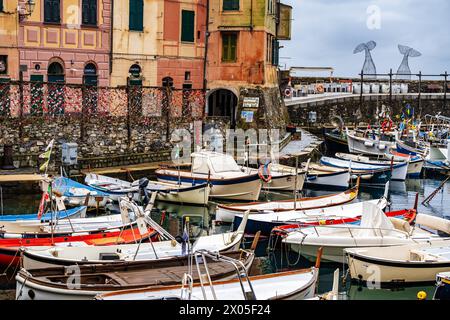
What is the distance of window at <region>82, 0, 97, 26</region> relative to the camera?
117ft

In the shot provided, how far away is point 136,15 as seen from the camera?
124ft

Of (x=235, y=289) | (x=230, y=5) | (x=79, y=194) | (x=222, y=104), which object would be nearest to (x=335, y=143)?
(x=222, y=104)

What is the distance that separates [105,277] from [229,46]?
25136 millimetres

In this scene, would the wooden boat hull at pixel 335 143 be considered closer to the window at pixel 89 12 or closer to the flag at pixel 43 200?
the window at pixel 89 12

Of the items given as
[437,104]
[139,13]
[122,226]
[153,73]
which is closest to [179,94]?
[153,73]

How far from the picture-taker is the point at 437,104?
7119 centimetres

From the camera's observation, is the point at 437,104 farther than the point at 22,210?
Yes

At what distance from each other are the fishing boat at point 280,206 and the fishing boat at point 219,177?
11.0 ft

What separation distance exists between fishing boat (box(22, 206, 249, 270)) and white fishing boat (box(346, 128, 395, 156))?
29123 millimetres

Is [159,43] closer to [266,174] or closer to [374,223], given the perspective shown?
[266,174]

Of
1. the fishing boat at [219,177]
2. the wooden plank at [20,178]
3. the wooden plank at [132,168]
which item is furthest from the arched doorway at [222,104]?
the wooden plank at [20,178]
